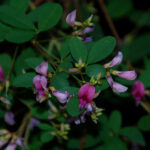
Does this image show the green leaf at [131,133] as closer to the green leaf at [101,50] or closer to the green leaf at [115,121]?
the green leaf at [115,121]

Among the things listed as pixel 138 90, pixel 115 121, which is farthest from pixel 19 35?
pixel 115 121

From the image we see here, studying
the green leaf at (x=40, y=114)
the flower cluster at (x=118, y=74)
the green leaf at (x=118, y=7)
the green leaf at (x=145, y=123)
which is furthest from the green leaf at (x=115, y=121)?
the green leaf at (x=118, y=7)

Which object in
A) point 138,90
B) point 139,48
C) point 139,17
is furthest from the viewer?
point 139,17

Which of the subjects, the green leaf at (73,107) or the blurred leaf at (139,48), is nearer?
the green leaf at (73,107)

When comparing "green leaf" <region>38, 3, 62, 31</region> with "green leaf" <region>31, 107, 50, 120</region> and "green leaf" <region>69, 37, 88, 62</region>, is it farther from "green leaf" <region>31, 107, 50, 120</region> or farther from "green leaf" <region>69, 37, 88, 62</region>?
"green leaf" <region>31, 107, 50, 120</region>

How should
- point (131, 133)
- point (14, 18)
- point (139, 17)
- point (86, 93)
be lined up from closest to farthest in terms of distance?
point (86, 93) → point (14, 18) → point (131, 133) → point (139, 17)

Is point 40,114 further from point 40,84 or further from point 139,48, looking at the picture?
point 139,48

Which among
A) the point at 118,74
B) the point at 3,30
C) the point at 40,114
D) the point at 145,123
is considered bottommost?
the point at 145,123
